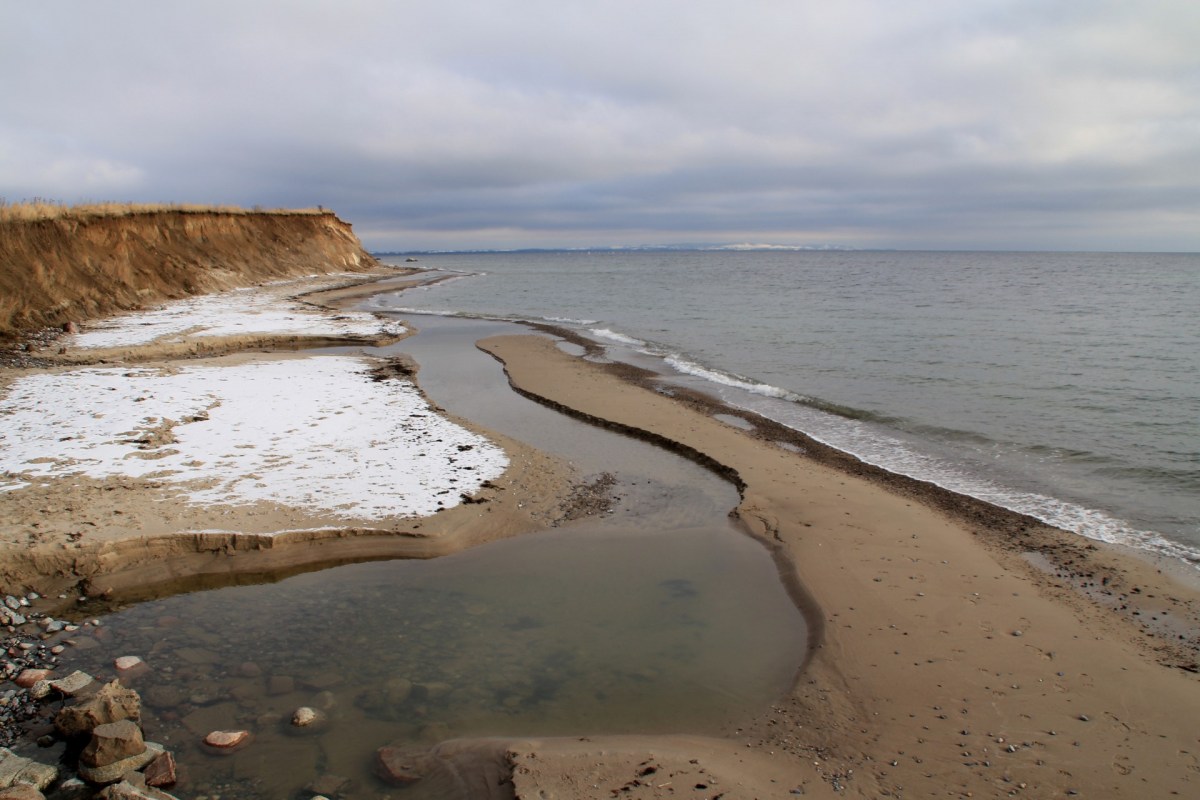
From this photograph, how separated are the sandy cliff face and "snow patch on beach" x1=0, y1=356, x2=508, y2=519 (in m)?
10.2

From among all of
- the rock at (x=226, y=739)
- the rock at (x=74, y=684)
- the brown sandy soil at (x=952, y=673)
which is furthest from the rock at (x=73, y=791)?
the brown sandy soil at (x=952, y=673)

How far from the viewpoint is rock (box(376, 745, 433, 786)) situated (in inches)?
180

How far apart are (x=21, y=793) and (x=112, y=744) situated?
1.88 feet

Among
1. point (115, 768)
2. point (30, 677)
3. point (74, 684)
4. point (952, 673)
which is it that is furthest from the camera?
point (952, 673)

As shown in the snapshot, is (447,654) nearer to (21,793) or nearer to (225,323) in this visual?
(21,793)

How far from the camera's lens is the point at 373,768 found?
15.3 feet

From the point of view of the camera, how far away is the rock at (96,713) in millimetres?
4652

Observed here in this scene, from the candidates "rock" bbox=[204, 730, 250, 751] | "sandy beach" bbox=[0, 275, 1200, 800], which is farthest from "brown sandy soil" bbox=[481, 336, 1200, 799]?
"rock" bbox=[204, 730, 250, 751]

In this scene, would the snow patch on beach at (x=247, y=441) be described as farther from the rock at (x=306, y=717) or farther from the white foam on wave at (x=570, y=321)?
the white foam on wave at (x=570, y=321)

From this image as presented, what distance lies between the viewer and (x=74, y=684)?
208 inches

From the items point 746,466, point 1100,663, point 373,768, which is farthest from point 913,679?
point 746,466

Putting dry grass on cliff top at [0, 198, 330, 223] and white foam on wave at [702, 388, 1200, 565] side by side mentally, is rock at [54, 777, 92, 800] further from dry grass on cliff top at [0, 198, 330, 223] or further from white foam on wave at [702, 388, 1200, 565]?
dry grass on cliff top at [0, 198, 330, 223]

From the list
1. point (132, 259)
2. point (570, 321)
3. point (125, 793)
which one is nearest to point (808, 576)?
point (125, 793)

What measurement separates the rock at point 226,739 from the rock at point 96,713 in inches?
19.8
